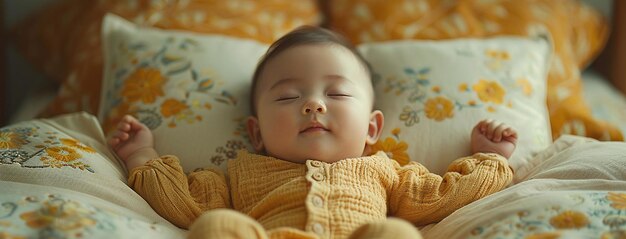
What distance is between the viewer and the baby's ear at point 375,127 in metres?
1.51

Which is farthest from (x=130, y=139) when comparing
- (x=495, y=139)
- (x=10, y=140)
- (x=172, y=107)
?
(x=495, y=139)

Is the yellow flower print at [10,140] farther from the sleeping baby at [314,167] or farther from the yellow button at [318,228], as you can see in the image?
the yellow button at [318,228]

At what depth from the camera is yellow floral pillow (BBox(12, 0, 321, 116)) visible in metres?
1.82

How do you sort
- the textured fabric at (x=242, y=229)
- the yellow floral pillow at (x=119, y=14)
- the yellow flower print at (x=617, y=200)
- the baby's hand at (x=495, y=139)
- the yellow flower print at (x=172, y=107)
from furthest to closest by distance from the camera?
the yellow floral pillow at (x=119, y=14) → the yellow flower print at (x=172, y=107) → the baby's hand at (x=495, y=139) → the yellow flower print at (x=617, y=200) → the textured fabric at (x=242, y=229)

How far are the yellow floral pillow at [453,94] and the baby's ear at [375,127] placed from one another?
0.02 m

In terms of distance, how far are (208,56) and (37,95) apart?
79 centimetres

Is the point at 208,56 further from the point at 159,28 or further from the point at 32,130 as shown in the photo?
the point at 32,130

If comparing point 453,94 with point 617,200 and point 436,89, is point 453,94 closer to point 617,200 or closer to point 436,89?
point 436,89

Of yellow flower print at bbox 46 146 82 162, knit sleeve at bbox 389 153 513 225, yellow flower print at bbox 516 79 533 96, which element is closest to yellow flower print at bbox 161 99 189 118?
yellow flower print at bbox 46 146 82 162

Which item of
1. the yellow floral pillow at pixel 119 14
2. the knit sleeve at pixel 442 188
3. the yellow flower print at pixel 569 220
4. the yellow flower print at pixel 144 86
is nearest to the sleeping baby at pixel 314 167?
the knit sleeve at pixel 442 188

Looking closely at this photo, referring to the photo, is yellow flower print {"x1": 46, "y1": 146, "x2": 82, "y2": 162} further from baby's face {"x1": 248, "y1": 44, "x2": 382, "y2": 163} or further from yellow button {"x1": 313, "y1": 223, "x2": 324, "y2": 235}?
yellow button {"x1": 313, "y1": 223, "x2": 324, "y2": 235}

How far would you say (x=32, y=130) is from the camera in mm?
1405

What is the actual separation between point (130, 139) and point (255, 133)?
0.84 feet

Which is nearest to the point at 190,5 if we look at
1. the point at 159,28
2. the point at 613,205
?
the point at 159,28
